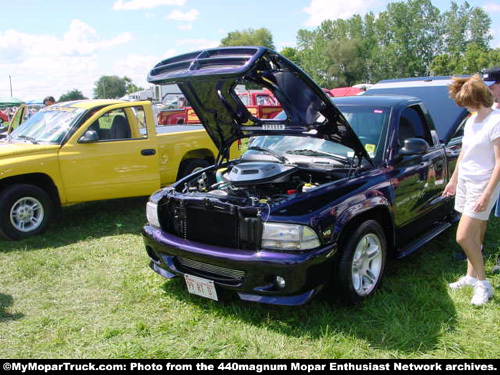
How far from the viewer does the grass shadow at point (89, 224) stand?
5.48m

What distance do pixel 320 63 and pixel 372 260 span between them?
80548mm

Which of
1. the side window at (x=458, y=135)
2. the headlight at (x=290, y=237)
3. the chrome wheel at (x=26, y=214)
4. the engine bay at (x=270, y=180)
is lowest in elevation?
the chrome wheel at (x=26, y=214)

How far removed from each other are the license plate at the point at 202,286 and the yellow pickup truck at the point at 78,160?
317cm

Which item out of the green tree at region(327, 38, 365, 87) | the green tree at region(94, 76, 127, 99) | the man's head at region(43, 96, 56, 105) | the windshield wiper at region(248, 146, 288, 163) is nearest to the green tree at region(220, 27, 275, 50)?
the green tree at region(327, 38, 365, 87)

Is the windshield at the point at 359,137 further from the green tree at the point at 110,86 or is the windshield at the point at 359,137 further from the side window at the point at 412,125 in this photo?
the green tree at the point at 110,86

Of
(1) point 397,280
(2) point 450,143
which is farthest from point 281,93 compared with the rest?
(2) point 450,143

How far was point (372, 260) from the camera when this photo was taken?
3613 millimetres

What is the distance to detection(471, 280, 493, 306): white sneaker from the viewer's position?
3494 mm

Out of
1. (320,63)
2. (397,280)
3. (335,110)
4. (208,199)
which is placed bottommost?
(397,280)

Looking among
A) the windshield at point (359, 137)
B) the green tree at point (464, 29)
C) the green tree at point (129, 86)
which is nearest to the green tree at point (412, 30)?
the green tree at point (464, 29)
